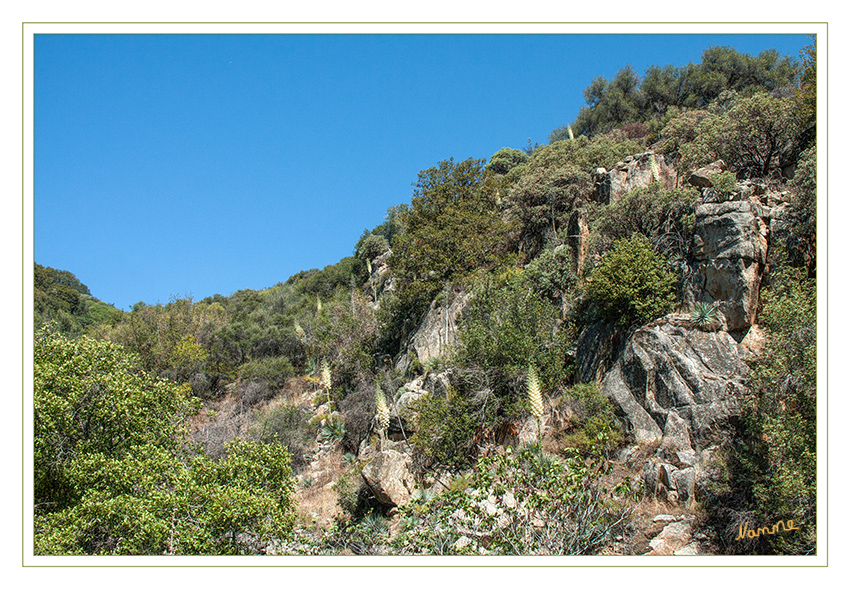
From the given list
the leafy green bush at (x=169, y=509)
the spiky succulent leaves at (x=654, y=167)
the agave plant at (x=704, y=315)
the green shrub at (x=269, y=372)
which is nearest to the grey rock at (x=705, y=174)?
the spiky succulent leaves at (x=654, y=167)

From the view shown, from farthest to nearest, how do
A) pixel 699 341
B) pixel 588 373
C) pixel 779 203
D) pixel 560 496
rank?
1. pixel 588 373
2. pixel 779 203
3. pixel 699 341
4. pixel 560 496

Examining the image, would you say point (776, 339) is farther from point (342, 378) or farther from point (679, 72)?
point (679, 72)

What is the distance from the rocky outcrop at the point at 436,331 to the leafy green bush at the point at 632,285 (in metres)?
6.21

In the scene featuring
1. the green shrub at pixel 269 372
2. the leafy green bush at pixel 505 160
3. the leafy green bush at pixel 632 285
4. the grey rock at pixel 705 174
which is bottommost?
the green shrub at pixel 269 372

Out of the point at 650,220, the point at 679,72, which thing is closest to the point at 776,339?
the point at 650,220

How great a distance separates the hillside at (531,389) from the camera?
9.27 metres

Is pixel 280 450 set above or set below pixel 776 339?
below

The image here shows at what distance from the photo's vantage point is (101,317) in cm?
4472

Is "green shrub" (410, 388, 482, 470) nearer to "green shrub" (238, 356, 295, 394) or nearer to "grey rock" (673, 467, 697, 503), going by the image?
"grey rock" (673, 467, 697, 503)

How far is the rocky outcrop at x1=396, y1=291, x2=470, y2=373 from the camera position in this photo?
2158 cm

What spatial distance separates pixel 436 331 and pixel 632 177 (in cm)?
990

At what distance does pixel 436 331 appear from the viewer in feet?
73.0

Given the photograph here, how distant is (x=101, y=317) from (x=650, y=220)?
4348 centimetres

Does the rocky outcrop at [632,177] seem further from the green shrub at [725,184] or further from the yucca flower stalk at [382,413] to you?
the yucca flower stalk at [382,413]
